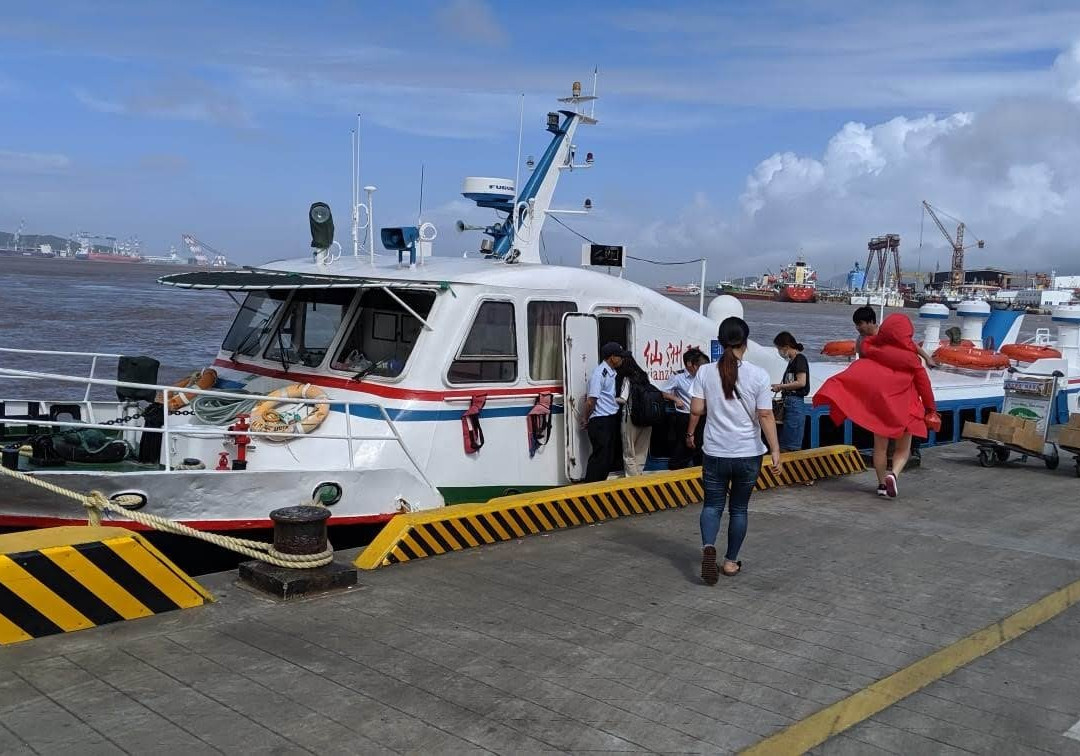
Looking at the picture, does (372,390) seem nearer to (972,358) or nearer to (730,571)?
(730,571)

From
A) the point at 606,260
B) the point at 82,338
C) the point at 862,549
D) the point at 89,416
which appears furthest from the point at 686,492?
the point at 82,338

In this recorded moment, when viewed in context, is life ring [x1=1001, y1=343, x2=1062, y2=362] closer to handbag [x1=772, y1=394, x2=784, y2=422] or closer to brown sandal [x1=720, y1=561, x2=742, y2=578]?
handbag [x1=772, y1=394, x2=784, y2=422]

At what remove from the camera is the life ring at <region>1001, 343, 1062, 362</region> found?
17.3 meters

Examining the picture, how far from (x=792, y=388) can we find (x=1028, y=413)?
3969 millimetres

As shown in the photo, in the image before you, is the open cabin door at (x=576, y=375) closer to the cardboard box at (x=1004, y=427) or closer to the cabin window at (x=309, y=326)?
the cabin window at (x=309, y=326)

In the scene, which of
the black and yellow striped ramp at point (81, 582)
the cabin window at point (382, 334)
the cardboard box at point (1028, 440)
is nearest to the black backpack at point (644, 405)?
the cabin window at point (382, 334)

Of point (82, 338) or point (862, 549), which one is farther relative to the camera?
point (82, 338)

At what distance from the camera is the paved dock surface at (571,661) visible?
413 cm

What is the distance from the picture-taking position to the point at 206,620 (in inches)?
208

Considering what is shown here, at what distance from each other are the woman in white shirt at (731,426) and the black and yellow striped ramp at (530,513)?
1.53 meters

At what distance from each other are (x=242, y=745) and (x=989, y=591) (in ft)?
15.7

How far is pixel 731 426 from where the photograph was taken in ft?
20.6

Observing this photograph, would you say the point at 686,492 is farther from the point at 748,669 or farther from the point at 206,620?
the point at 206,620

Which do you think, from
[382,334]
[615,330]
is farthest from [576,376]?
[382,334]
